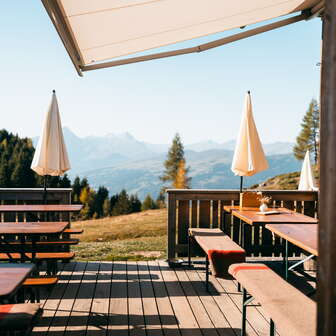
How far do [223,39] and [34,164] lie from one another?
10.5ft

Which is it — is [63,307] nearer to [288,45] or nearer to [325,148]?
[325,148]

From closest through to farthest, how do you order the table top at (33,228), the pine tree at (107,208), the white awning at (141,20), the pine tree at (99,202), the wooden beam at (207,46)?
the white awning at (141,20), the table top at (33,228), the wooden beam at (207,46), the pine tree at (107,208), the pine tree at (99,202)

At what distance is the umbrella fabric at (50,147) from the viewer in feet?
20.4

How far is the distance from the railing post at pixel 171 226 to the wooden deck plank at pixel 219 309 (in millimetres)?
879

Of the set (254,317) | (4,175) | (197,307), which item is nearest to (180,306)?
(197,307)

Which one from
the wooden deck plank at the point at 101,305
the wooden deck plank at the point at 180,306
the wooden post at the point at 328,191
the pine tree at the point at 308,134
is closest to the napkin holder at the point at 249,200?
the wooden deck plank at the point at 180,306

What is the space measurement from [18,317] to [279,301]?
1641 millimetres

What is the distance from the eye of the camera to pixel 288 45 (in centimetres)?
19988

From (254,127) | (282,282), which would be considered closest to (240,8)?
(254,127)

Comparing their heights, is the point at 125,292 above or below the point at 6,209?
below

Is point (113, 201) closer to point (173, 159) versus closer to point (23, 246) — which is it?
point (173, 159)

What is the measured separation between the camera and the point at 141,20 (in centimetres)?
415

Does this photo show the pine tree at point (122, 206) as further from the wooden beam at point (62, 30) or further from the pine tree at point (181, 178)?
the wooden beam at point (62, 30)

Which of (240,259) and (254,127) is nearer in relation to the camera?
(240,259)
